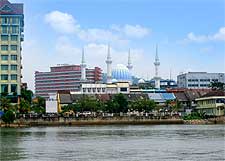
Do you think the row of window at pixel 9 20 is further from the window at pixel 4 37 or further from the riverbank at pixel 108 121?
the riverbank at pixel 108 121

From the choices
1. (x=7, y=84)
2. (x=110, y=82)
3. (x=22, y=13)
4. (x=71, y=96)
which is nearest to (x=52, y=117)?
(x=7, y=84)

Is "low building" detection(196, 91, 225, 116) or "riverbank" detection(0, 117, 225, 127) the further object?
"low building" detection(196, 91, 225, 116)

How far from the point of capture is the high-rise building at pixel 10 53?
108m

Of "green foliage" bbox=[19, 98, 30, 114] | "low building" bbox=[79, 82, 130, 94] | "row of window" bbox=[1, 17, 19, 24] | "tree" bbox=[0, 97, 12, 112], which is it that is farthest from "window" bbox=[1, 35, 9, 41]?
"low building" bbox=[79, 82, 130, 94]

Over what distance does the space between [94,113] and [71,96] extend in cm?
2644

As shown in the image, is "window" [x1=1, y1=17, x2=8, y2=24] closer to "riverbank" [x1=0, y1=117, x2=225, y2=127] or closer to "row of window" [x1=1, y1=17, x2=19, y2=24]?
"row of window" [x1=1, y1=17, x2=19, y2=24]

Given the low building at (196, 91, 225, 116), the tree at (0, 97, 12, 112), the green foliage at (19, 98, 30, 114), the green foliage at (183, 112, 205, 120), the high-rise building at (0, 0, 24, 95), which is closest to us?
the tree at (0, 97, 12, 112)

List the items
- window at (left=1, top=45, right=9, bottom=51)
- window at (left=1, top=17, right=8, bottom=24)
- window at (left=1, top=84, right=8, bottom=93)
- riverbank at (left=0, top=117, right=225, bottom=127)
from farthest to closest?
window at (left=1, top=17, right=8, bottom=24), window at (left=1, top=45, right=9, bottom=51), window at (left=1, top=84, right=8, bottom=93), riverbank at (left=0, top=117, right=225, bottom=127)

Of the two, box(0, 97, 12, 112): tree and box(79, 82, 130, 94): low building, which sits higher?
box(79, 82, 130, 94): low building

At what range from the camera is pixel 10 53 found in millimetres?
108938

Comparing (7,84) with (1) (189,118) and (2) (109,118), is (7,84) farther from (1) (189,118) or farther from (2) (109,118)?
(1) (189,118)

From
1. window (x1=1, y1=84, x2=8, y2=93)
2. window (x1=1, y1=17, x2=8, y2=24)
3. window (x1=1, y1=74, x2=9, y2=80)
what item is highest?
window (x1=1, y1=17, x2=8, y2=24)

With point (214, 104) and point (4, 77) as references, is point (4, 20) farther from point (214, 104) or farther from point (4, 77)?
point (214, 104)

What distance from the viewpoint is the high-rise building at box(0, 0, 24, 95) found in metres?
108
